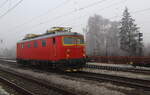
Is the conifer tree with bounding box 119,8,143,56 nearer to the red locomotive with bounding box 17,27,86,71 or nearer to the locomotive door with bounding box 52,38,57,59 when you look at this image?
the red locomotive with bounding box 17,27,86,71

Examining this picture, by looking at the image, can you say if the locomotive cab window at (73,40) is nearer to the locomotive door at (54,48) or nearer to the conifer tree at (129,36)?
the locomotive door at (54,48)

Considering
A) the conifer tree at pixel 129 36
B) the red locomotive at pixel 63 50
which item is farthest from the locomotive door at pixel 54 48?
the conifer tree at pixel 129 36

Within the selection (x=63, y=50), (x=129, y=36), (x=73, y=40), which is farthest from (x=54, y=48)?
(x=129, y=36)

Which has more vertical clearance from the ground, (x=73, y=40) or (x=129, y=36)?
(x=129, y=36)

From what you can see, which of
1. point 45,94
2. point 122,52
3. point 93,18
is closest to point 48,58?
point 45,94

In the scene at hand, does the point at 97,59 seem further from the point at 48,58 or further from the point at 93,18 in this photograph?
the point at 93,18

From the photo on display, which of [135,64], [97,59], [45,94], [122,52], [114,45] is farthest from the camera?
[114,45]

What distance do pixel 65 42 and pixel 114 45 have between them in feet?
146

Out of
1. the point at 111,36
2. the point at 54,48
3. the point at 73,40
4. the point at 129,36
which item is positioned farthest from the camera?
the point at 111,36

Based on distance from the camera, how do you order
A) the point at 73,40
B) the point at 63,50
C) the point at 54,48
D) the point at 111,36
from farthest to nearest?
the point at 111,36, the point at 73,40, the point at 54,48, the point at 63,50

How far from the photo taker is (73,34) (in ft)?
53.6

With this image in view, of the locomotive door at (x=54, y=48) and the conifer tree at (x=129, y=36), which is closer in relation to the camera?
the locomotive door at (x=54, y=48)

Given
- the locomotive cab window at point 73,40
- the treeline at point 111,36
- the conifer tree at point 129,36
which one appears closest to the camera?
the locomotive cab window at point 73,40

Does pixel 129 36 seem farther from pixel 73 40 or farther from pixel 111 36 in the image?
pixel 73 40
